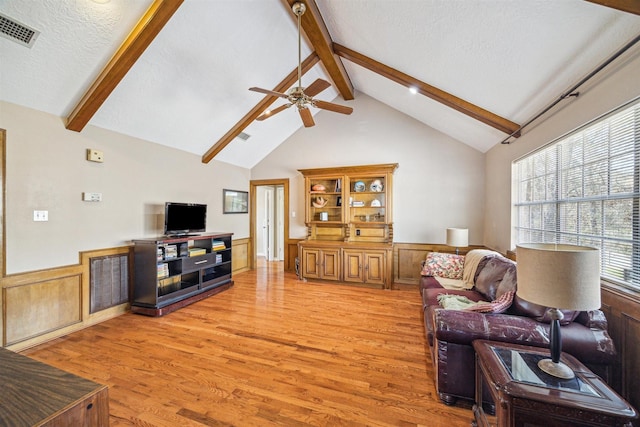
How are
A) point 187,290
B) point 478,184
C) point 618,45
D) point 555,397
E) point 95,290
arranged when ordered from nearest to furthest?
point 555,397
point 618,45
point 95,290
point 187,290
point 478,184

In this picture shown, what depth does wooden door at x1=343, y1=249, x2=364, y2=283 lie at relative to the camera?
4719mm

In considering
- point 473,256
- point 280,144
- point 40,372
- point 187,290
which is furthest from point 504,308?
point 280,144

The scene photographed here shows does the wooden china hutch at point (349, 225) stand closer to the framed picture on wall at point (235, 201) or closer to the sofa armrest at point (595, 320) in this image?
the framed picture on wall at point (235, 201)

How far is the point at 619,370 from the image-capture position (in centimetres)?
165

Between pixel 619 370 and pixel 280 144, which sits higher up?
pixel 280 144

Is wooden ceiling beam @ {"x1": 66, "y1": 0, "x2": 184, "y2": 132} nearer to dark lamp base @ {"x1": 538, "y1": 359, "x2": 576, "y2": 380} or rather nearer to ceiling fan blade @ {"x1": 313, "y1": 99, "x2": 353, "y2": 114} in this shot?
ceiling fan blade @ {"x1": 313, "y1": 99, "x2": 353, "y2": 114}

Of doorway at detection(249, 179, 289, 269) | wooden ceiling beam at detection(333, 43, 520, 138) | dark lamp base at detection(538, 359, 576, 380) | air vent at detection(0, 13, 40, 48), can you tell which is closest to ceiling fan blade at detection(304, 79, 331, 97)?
wooden ceiling beam at detection(333, 43, 520, 138)

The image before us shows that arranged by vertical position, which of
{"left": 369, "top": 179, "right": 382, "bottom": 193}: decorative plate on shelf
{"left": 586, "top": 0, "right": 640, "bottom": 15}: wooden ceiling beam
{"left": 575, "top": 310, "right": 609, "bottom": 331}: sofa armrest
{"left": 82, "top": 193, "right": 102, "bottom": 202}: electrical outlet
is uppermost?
{"left": 586, "top": 0, "right": 640, "bottom": 15}: wooden ceiling beam

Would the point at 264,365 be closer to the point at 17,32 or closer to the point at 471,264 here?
the point at 471,264

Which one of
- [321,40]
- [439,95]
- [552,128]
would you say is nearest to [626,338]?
[552,128]

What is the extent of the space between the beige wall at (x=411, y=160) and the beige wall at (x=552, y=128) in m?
0.30

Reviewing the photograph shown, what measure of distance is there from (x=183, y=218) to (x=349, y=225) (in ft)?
9.82

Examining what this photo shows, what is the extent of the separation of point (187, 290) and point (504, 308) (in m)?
3.96

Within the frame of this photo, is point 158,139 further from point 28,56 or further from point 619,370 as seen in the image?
point 619,370
